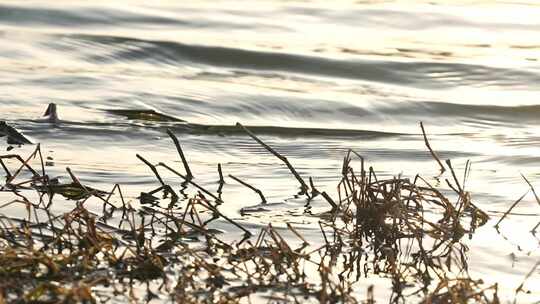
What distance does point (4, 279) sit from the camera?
11.0 feet

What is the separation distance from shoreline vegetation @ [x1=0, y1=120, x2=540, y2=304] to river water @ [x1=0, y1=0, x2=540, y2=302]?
134 millimetres

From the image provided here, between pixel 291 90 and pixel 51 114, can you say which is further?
pixel 291 90

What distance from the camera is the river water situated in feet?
17.0

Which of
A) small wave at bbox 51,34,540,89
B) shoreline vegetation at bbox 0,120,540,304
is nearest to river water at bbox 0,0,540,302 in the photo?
small wave at bbox 51,34,540,89

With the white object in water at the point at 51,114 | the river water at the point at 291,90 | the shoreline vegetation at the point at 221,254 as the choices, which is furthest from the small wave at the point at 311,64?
the shoreline vegetation at the point at 221,254

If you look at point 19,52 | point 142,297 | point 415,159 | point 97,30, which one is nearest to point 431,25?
point 97,30

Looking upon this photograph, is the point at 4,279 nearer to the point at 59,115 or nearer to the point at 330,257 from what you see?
the point at 330,257

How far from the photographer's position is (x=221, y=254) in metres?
3.93

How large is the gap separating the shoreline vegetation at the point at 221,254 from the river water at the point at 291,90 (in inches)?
5.3

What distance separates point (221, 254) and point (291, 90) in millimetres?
3615

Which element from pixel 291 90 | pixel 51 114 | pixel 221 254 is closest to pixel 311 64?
pixel 291 90

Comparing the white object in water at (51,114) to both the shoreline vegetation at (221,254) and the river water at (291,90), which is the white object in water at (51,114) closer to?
the river water at (291,90)

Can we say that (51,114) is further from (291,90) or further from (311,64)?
(311,64)

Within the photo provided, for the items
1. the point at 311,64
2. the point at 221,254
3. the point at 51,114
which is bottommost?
the point at 221,254
